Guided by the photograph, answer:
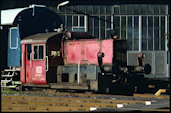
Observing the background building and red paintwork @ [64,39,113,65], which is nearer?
red paintwork @ [64,39,113,65]

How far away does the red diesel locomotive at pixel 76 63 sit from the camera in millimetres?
15141

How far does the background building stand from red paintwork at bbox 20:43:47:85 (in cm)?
1550

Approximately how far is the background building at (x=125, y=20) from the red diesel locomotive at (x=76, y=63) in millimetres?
15760

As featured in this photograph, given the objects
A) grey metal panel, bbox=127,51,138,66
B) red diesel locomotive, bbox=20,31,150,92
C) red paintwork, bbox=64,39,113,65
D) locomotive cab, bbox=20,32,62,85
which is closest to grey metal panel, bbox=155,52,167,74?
grey metal panel, bbox=127,51,138,66

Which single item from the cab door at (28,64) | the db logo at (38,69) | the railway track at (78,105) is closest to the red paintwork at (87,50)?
the db logo at (38,69)

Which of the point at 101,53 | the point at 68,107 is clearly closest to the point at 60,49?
the point at 101,53

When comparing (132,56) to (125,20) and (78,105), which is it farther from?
(78,105)

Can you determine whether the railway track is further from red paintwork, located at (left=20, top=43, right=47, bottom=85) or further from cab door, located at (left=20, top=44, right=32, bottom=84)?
cab door, located at (left=20, top=44, right=32, bottom=84)

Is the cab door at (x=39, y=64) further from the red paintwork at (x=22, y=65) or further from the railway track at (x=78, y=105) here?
the railway track at (x=78, y=105)

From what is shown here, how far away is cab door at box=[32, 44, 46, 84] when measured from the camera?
643 inches

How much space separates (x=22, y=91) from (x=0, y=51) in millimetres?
2683

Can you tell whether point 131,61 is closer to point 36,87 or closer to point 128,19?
point 128,19

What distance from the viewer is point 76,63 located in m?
16.3

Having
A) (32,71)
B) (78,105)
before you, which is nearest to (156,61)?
(32,71)
